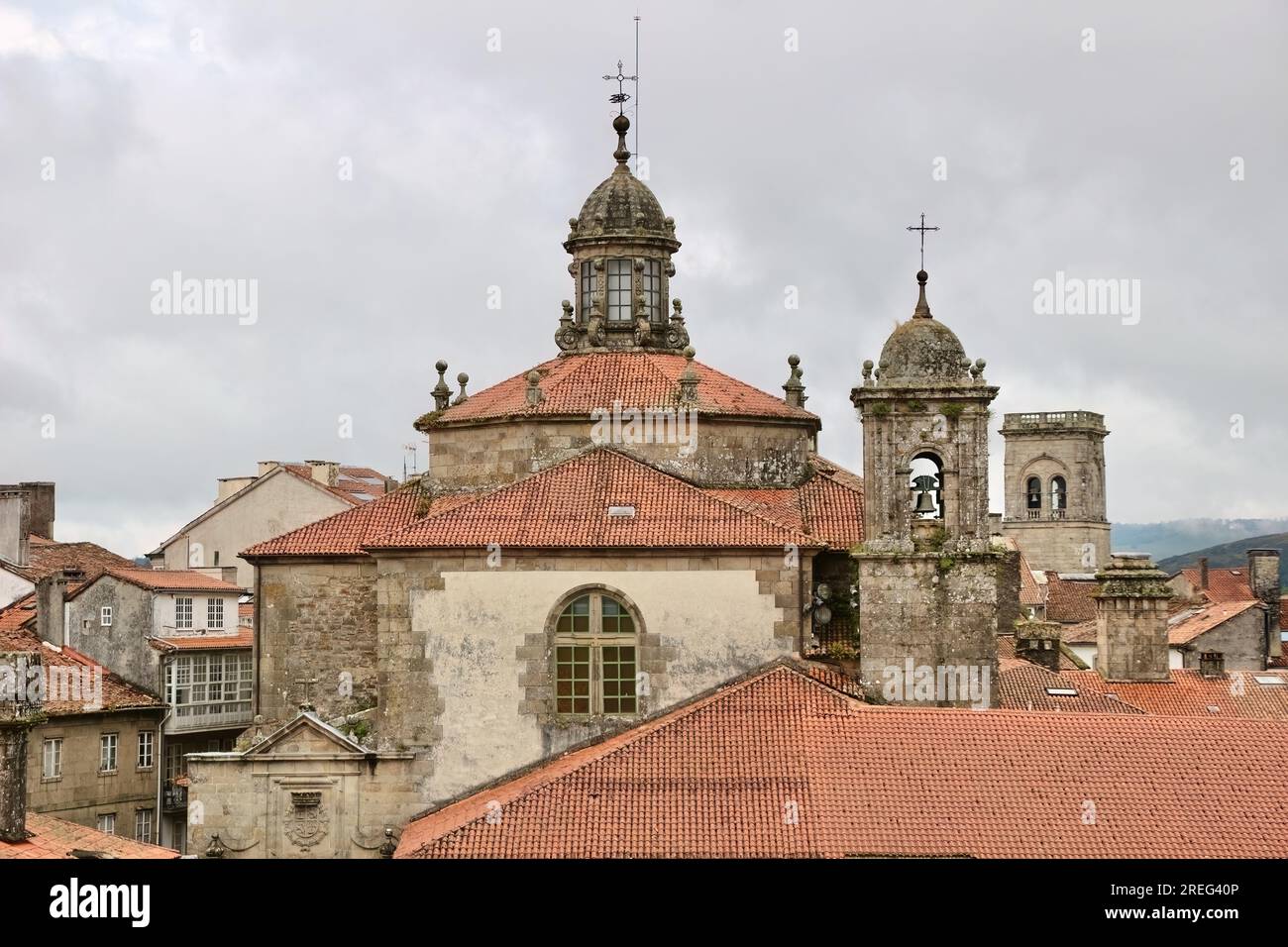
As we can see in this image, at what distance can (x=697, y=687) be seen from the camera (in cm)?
3419

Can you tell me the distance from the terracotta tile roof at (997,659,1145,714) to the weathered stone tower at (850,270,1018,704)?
3.86m

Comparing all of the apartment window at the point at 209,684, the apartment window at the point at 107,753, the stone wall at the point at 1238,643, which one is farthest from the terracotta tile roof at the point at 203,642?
the stone wall at the point at 1238,643

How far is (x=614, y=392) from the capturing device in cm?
3900

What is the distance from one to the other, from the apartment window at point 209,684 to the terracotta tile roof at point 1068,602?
46.4 m

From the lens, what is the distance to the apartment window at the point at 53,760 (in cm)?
4456

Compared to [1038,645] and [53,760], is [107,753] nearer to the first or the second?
[53,760]

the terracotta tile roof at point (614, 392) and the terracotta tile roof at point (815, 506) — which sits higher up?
the terracotta tile roof at point (614, 392)

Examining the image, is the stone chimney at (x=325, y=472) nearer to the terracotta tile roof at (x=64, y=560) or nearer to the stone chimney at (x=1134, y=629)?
the terracotta tile roof at (x=64, y=560)

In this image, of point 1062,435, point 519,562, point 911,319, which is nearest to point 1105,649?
point 911,319

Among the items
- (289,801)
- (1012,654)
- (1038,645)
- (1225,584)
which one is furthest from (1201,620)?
(289,801)

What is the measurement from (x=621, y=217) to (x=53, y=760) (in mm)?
18908

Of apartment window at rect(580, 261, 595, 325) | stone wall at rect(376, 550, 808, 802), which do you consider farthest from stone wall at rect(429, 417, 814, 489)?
apartment window at rect(580, 261, 595, 325)

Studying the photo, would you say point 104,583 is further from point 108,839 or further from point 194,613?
point 108,839
